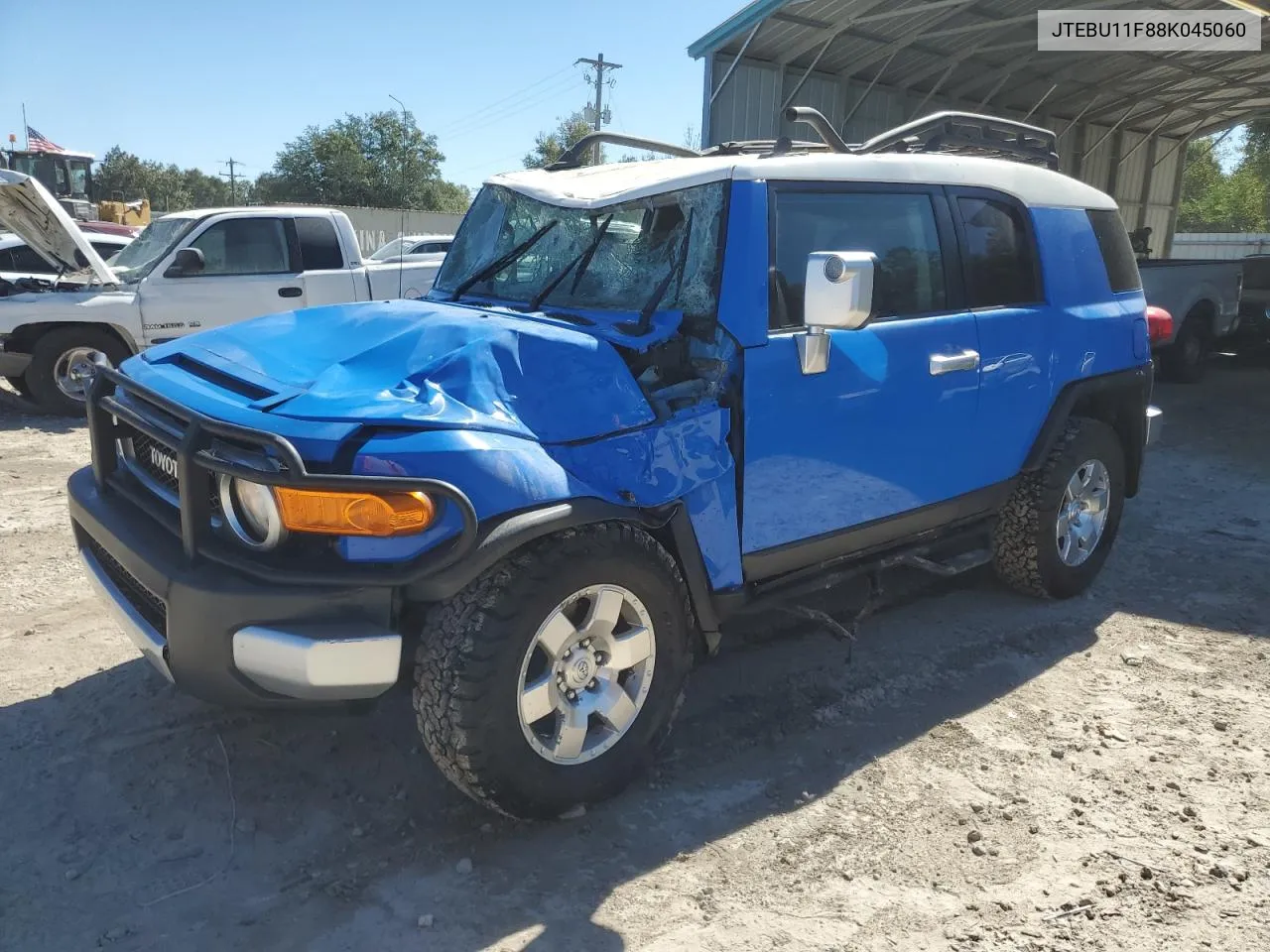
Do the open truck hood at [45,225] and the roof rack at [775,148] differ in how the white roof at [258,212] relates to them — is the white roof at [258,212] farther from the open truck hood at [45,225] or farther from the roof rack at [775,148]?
the roof rack at [775,148]

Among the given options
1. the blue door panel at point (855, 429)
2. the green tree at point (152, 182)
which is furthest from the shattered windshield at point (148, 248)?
the green tree at point (152, 182)

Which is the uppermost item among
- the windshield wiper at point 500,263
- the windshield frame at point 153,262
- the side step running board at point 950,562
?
the windshield frame at point 153,262

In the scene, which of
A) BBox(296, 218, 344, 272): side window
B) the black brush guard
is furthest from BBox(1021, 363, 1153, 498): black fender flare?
BBox(296, 218, 344, 272): side window

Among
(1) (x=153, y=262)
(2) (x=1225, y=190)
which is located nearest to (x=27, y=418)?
(1) (x=153, y=262)

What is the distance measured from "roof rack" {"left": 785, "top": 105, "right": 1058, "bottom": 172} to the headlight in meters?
2.51

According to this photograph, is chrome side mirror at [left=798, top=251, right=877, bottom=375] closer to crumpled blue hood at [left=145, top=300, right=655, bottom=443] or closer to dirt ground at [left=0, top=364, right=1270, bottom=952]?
crumpled blue hood at [left=145, top=300, right=655, bottom=443]

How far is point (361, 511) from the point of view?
243 centimetres

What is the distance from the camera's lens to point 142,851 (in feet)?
8.87

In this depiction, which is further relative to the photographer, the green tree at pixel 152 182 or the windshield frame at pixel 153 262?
the green tree at pixel 152 182

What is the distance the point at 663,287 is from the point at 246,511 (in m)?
1.52

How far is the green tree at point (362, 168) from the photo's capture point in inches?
2181

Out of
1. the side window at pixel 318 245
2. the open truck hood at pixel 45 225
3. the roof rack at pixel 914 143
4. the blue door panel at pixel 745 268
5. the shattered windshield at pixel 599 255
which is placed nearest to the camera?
the blue door panel at pixel 745 268

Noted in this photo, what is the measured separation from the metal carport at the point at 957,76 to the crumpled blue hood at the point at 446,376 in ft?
36.0

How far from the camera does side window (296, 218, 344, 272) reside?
9.08 metres
